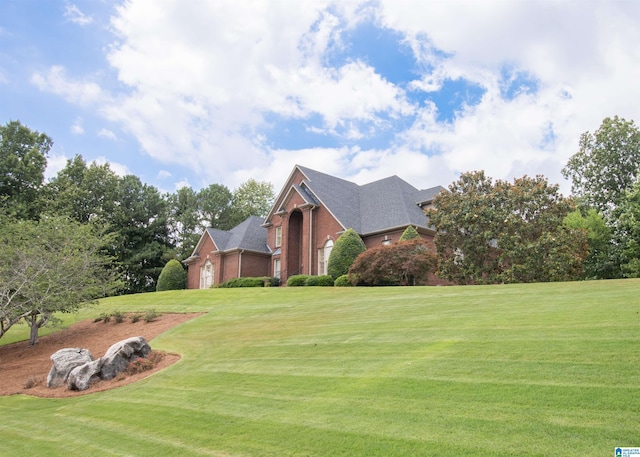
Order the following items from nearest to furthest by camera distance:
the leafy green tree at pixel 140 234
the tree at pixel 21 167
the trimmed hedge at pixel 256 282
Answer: the trimmed hedge at pixel 256 282 → the tree at pixel 21 167 → the leafy green tree at pixel 140 234

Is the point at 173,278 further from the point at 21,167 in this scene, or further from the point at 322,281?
the point at 322,281

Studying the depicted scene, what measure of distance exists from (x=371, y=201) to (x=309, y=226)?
5.43 meters

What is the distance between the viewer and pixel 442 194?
28.1 m

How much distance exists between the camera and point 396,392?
7.78 meters

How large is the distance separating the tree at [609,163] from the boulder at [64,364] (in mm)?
41200

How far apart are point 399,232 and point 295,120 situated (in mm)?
11192

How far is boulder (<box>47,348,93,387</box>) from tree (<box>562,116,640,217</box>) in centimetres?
4120

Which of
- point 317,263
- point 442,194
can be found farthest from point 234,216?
point 442,194

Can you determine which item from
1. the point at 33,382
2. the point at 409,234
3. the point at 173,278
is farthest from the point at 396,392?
the point at 173,278

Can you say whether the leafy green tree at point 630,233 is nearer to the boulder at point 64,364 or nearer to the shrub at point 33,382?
the boulder at point 64,364

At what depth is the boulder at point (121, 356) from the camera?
1379 cm

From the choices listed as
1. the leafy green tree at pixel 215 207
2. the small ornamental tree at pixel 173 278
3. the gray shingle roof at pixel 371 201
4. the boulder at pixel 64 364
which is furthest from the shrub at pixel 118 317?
the leafy green tree at pixel 215 207

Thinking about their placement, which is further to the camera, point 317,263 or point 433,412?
point 317,263

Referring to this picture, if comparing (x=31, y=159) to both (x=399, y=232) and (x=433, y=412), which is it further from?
(x=433, y=412)
